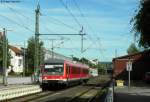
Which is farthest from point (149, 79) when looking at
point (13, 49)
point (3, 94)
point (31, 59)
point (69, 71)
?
point (13, 49)

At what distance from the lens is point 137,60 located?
97.2 metres

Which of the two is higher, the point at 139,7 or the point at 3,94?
the point at 139,7

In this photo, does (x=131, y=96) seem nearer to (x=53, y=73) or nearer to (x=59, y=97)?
(x=59, y=97)

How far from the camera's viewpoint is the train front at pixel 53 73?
155 ft

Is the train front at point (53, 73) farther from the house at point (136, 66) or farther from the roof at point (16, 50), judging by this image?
the roof at point (16, 50)

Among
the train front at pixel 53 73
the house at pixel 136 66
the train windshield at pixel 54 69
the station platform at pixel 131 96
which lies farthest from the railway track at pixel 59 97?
the house at pixel 136 66

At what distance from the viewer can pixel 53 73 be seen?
1876 inches

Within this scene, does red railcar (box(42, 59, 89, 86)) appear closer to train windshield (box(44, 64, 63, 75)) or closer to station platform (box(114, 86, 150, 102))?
train windshield (box(44, 64, 63, 75))

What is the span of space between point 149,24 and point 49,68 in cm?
2159

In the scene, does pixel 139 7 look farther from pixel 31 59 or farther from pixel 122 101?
pixel 31 59

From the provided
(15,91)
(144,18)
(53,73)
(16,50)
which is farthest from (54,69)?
(16,50)

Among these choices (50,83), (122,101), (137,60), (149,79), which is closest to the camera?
(122,101)

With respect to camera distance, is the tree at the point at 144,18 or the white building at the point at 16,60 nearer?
the tree at the point at 144,18

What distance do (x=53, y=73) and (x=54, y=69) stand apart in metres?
0.49
